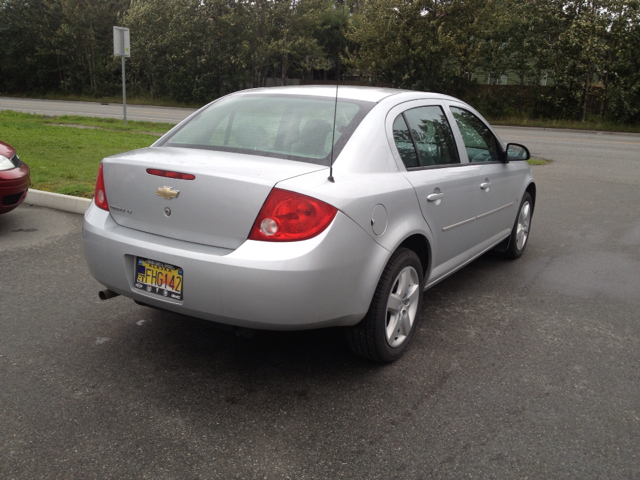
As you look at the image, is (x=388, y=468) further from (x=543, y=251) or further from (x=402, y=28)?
(x=402, y=28)

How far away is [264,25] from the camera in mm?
35469

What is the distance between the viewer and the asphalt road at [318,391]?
2.62m

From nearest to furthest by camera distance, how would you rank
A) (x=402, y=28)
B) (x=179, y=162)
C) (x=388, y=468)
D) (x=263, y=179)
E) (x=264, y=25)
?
(x=388, y=468) → (x=263, y=179) → (x=179, y=162) → (x=402, y=28) → (x=264, y=25)

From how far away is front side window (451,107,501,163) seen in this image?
466cm

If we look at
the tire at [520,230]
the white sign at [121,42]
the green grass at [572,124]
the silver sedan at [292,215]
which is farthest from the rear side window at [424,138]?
the green grass at [572,124]

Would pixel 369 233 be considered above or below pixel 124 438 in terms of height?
above

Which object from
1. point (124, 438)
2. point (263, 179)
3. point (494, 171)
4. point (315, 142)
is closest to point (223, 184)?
point (263, 179)

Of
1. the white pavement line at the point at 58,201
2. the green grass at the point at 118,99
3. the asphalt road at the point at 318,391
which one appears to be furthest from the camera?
the green grass at the point at 118,99

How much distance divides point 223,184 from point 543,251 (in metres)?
4.43

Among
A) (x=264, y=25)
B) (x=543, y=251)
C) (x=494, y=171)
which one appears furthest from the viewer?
(x=264, y=25)

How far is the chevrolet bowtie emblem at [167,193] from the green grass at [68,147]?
4768mm

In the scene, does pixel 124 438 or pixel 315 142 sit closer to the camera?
pixel 124 438

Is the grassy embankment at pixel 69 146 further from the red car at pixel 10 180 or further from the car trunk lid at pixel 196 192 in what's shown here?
the car trunk lid at pixel 196 192

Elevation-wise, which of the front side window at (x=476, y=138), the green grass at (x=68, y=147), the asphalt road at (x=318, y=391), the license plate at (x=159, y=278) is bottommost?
the asphalt road at (x=318, y=391)
